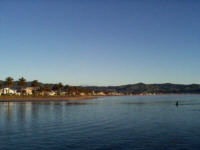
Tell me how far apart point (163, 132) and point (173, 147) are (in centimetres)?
879

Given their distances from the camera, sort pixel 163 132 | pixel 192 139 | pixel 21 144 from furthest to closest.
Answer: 1. pixel 163 132
2. pixel 192 139
3. pixel 21 144

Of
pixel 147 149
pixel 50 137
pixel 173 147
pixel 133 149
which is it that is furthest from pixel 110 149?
pixel 50 137

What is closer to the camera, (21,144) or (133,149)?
(133,149)

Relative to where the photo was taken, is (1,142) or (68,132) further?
(68,132)

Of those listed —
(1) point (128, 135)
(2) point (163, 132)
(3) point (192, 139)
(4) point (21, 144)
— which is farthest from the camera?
(2) point (163, 132)

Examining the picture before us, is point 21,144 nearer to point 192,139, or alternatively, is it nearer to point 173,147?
point 173,147

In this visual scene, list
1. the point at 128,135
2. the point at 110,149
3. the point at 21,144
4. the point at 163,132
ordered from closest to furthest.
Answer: the point at 110,149 → the point at 21,144 → the point at 128,135 → the point at 163,132

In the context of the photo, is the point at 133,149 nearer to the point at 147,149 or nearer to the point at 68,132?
the point at 147,149

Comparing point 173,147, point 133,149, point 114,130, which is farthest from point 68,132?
point 173,147

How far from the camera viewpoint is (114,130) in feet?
117

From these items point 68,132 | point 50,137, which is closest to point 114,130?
point 68,132

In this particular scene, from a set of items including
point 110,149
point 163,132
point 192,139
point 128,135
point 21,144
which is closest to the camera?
point 110,149

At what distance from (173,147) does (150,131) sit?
9371mm

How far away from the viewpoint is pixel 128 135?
32.0m
